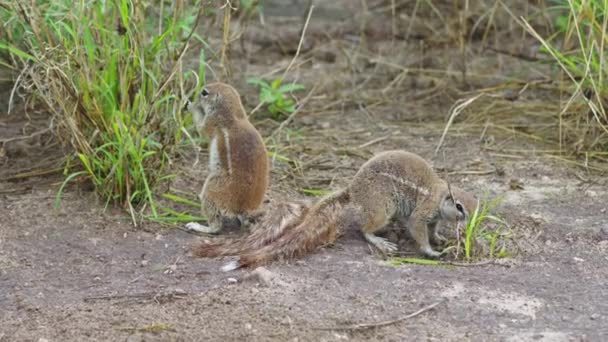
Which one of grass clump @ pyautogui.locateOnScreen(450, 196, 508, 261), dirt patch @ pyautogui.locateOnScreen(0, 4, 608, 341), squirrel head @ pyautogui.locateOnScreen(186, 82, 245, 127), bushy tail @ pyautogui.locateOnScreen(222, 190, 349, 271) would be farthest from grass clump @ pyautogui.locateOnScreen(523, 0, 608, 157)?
squirrel head @ pyautogui.locateOnScreen(186, 82, 245, 127)

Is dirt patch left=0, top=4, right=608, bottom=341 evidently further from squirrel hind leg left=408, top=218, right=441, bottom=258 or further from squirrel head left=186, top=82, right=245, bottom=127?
squirrel head left=186, top=82, right=245, bottom=127

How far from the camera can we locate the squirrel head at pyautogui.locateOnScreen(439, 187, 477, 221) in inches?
213

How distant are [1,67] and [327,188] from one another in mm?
2551

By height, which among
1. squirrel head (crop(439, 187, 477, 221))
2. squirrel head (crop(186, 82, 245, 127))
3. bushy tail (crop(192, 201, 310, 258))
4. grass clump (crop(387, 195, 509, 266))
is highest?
squirrel head (crop(186, 82, 245, 127))

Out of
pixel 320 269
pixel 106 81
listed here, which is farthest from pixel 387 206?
pixel 106 81

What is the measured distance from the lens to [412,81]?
27.9 ft

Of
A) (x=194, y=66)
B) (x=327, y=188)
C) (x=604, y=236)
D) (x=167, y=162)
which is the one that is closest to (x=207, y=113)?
(x=167, y=162)

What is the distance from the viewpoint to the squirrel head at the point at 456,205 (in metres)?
5.41

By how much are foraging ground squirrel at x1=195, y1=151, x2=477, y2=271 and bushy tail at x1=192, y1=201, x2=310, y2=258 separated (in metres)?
0.01

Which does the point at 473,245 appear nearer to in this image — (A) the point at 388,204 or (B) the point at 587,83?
(A) the point at 388,204

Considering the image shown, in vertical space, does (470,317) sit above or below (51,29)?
below

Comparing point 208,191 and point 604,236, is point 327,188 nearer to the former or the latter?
point 208,191

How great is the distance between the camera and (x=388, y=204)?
5.61m

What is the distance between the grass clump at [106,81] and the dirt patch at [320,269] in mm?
293
